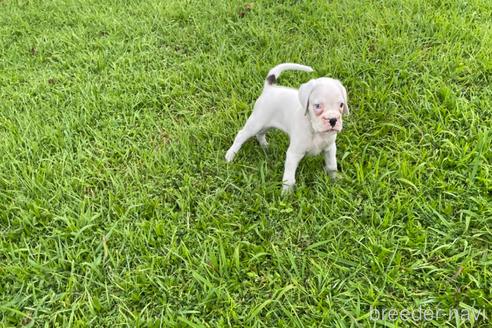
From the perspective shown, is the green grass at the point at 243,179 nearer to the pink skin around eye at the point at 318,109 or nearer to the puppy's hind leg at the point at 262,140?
the puppy's hind leg at the point at 262,140

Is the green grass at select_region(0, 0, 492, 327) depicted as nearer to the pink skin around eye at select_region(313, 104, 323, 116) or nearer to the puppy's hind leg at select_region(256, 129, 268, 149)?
the puppy's hind leg at select_region(256, 129, 268, 149)

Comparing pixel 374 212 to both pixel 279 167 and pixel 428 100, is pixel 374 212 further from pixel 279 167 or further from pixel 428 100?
pixel 428 100

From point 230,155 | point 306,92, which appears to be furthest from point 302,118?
point 230,155

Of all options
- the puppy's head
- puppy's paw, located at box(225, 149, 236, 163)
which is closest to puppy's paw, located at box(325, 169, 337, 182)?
the puppy's head

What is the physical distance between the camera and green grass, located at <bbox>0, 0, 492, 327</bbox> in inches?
90.7

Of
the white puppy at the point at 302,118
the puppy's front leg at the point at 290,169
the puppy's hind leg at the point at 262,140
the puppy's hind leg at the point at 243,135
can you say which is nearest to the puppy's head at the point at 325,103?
the white puppy at the point at 302,118

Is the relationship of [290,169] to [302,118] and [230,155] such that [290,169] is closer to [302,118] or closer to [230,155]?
[302,118]

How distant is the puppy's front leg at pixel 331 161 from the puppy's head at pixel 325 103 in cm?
36

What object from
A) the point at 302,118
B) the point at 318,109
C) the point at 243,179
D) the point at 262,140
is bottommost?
the point at 243,179

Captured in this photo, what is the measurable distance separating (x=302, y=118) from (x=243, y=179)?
638mm

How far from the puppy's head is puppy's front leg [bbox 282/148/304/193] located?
0.98 feet

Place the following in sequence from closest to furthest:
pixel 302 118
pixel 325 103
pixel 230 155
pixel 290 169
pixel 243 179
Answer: pixel 325 103 < pixel 302 118 < pixel 290 169 < pixel 243 179 < pixel 230 155

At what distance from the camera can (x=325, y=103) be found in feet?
7.66

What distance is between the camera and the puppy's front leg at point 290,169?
2.66 m
